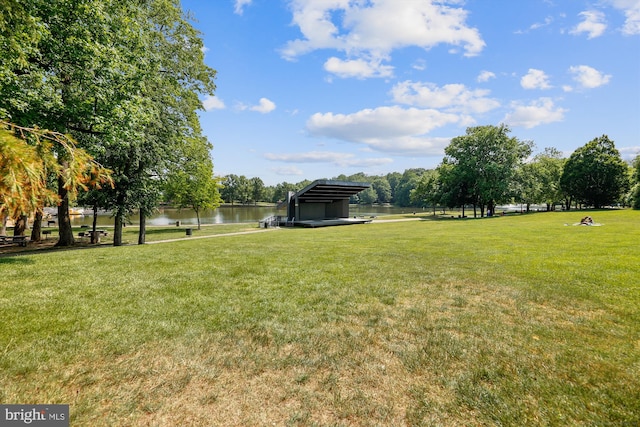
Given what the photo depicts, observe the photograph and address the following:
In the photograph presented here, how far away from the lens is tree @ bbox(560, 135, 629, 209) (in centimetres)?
4209

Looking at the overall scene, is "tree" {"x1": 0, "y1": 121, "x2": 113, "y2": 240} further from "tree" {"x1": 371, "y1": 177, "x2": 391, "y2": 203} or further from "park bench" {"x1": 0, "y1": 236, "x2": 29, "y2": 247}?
"tree" {"x1": 371, "y1": 177, "x2": 391, "y2": 203}

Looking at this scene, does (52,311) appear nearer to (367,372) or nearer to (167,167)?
(367,372)

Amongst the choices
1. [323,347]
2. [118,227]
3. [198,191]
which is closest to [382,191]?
[198,191]

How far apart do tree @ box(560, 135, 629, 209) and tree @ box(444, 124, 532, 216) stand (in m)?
7.34

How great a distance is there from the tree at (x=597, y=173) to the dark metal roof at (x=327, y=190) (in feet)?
116

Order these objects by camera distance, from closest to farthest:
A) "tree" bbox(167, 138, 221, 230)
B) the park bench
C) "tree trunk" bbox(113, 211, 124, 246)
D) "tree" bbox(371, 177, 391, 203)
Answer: "tree trunk" bbox(113, 211, 124, 246), the park bench, "tree" bbox(167, 138, 221, 230), "tree" bbox(371, 177, 391, 203)

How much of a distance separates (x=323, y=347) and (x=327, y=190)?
30.4 metres

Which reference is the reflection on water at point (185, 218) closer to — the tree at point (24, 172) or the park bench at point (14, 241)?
the park bench at point (14, 241)

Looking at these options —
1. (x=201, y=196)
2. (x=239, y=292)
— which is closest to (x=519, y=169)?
(x=201, y=196)

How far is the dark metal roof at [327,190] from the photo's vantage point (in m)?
32.0

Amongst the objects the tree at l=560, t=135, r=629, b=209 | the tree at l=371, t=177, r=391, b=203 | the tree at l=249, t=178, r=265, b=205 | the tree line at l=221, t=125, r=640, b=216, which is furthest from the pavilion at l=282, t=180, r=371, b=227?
the tree at l=371, t=177, r=391, b=203

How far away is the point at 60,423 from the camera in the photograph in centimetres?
276

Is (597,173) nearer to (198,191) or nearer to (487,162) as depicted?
(487,162)

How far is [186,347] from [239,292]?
2.40 meters
